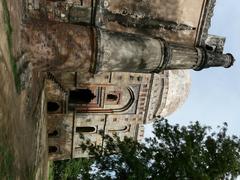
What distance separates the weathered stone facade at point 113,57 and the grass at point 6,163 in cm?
157

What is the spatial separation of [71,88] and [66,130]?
180 centimetres

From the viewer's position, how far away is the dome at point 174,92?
55.0 feet

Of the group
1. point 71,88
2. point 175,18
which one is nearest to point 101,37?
point 175,18

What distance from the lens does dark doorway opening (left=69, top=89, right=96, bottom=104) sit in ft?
49.2

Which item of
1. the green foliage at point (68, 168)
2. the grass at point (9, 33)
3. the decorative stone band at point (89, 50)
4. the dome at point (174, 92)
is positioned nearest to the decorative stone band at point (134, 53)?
the decorative stone band at point (89, 50)

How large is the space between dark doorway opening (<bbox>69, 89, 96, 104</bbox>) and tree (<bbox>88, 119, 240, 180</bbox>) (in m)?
4.77

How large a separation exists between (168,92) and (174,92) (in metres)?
0.53

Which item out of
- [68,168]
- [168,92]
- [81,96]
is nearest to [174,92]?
[168,92]

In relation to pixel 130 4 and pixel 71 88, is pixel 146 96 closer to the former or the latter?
pixel 71 88

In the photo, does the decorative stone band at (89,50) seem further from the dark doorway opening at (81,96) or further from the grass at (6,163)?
the dark doorway opening at (81,96)

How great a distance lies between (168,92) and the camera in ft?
55.3

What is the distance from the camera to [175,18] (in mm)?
11906

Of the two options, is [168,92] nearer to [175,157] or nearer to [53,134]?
[53,134]

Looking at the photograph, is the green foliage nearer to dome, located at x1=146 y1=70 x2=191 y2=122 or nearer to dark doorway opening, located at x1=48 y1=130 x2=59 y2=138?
dark doorway opening, located at x1=48 y1=130 x2=59 y2=138
